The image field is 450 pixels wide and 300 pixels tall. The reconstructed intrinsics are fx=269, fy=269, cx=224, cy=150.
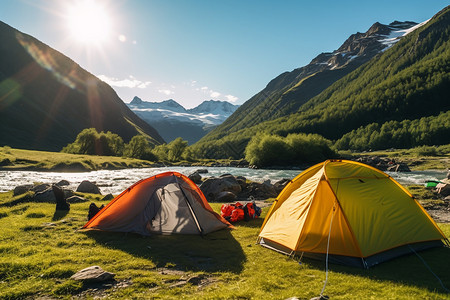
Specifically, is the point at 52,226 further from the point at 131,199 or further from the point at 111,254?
the point at 111,254

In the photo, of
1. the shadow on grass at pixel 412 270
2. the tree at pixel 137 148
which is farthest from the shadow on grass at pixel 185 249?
the tree at pixel 137 148

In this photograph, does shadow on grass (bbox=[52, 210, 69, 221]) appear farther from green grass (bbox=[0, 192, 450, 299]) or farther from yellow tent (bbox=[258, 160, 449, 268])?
yellow tent (bbox=[258, 160, 449, 268])

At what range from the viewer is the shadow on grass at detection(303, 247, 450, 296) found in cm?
764

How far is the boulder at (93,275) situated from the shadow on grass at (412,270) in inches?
254

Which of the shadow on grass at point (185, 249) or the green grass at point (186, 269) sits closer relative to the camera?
the green grass at point (186, 269)

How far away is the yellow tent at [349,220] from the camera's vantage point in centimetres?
946

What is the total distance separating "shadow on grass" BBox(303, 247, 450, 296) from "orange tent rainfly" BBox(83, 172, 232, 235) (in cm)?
548

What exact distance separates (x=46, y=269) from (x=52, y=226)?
6111mm

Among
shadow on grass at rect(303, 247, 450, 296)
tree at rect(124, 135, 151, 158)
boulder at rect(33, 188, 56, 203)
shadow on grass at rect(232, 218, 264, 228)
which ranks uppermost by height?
tree at rect(124, 135, 151, 158)

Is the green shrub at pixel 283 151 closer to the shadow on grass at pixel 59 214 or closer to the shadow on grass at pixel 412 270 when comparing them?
the shadow on grass at pixel 59 214

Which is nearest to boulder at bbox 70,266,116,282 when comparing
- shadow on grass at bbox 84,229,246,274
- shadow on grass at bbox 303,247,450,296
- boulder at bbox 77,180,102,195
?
shadow on grass at bbox 84,229,246,274

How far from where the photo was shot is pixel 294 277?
826 cm

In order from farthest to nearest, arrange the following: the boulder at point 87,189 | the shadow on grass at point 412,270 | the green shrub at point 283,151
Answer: the green shrub at point 283,151, the boulder at point 87,189, the shadow on grass at point 412,270

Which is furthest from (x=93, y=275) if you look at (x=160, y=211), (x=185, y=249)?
(x=160, y=211)
